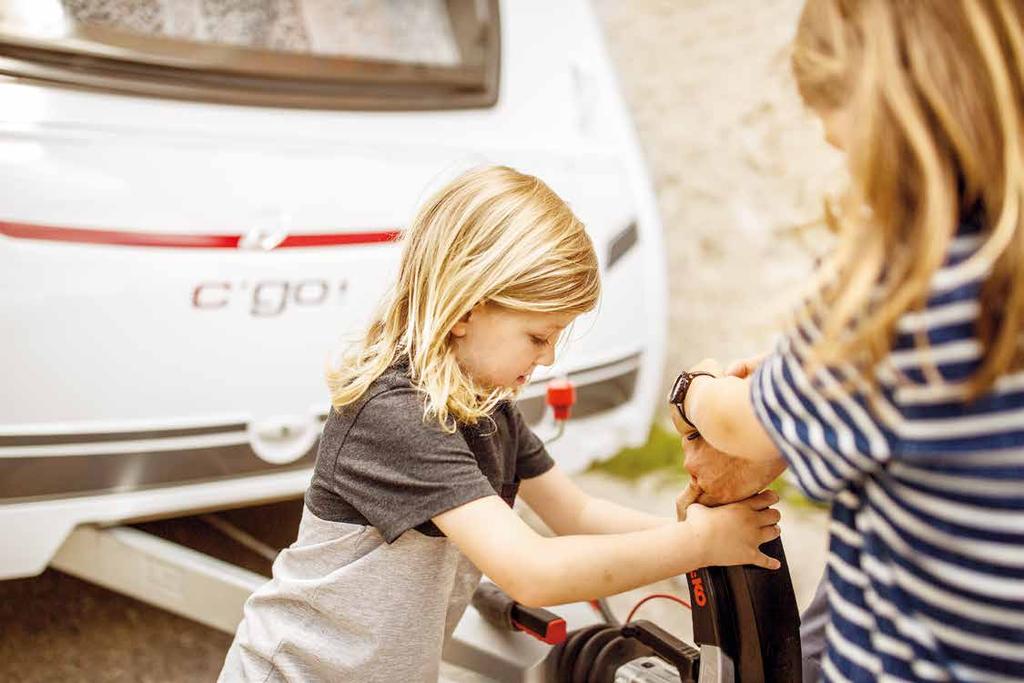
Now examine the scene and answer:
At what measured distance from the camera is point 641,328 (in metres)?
2.49

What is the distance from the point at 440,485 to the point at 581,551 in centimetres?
18

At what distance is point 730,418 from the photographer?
104 centimetres

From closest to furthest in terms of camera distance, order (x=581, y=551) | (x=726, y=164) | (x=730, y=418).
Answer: (x=730, y=418), (x=581, y=551), (x=726, y=164)

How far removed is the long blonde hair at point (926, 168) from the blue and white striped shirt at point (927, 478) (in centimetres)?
2

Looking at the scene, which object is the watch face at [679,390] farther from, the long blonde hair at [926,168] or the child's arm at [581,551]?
the long blonde hair at [926,168]

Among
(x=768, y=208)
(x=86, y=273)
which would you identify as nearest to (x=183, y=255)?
(x=86, y=273)

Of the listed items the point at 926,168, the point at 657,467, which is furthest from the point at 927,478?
the point at 657,467

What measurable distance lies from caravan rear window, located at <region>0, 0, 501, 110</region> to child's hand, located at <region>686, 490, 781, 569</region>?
4.28 ft

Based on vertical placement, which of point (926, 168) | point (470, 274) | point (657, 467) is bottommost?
point (657, 467)

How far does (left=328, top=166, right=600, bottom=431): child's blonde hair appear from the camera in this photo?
4.10ft

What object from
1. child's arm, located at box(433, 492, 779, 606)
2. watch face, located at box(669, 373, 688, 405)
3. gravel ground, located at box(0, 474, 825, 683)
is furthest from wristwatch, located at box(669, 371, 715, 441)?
gravel ground, located at box(0, 474, 825, 683)

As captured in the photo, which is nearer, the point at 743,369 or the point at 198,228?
the point at 743,369

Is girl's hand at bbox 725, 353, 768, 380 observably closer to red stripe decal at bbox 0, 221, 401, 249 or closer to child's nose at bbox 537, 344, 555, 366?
child's nose at bbox 537, 344, 555, 366

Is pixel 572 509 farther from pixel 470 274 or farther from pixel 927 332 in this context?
pixel 927 332
